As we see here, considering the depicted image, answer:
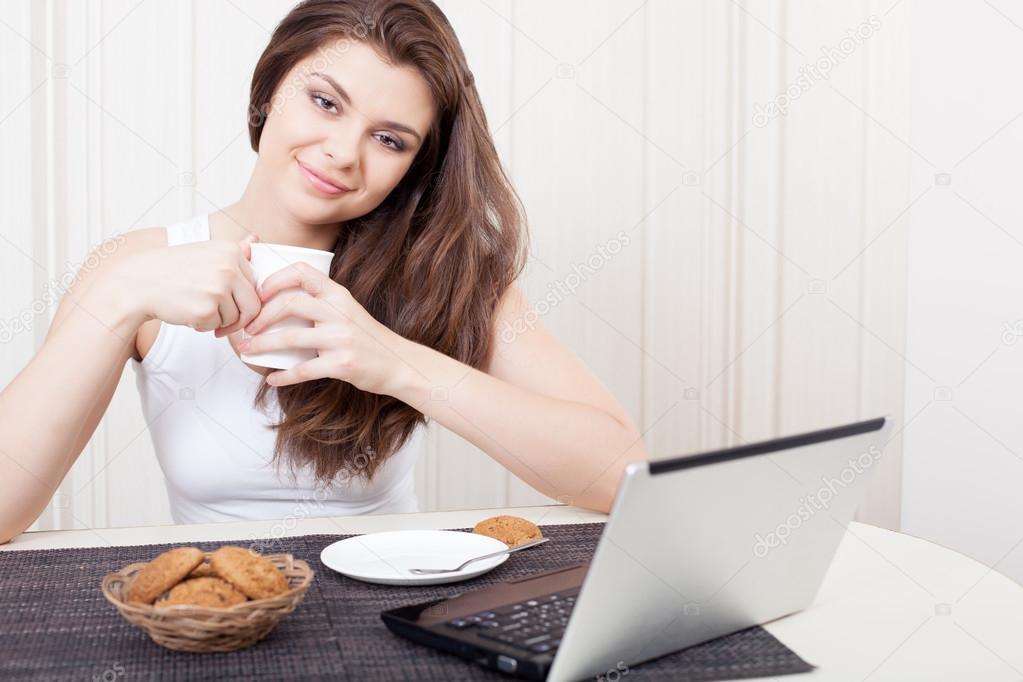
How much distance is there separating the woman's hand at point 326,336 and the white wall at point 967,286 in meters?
1.60

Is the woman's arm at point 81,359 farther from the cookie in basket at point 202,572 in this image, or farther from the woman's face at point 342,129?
the cookie in basket at point 202,572

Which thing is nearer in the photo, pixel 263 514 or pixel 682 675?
pixel 682 675

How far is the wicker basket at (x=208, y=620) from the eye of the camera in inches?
28.2

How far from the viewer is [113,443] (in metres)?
2.36

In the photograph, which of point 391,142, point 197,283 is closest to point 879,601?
point 197,283

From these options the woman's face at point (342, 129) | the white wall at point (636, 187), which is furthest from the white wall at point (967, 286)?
the woman's face at point (342, 129)

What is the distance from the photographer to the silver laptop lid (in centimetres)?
65

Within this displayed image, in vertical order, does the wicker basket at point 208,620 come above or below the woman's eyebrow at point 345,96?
below

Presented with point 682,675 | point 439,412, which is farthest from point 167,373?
point 682,675

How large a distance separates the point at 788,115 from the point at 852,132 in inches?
6.9

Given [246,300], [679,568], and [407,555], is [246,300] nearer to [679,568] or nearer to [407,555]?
[407,555]

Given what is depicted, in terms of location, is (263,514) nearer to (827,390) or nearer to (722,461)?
(722,461)

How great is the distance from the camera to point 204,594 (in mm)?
741

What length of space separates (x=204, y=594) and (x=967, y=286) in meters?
2.11
